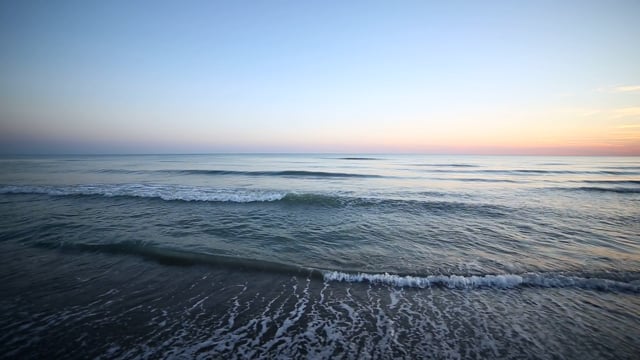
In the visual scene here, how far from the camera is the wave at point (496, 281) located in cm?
570

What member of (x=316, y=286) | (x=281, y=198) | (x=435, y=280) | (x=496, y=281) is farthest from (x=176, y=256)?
(x=281, y=198)

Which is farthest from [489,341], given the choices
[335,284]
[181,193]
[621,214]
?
[181,193]

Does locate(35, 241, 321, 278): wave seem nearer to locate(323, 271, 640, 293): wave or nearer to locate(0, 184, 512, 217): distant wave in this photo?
locate(323, 271, 640, 293): wave

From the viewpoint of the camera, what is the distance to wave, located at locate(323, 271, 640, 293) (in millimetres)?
5699

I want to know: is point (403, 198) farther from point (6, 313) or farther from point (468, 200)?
point (6, 313)

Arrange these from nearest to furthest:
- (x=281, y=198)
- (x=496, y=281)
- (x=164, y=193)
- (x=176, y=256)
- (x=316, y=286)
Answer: (x=316, y=286)
(x=496, y=281)
(x=176, y=256)
(x=281, y=198)
(x=164, y=193)

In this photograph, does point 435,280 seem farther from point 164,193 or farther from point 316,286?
point 164,193

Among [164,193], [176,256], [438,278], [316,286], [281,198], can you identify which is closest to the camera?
[316,286]

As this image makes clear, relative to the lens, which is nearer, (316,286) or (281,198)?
(316,286)

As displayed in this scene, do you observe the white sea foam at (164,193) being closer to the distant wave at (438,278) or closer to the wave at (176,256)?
the wave at (176,256)

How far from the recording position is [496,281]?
19.4ft

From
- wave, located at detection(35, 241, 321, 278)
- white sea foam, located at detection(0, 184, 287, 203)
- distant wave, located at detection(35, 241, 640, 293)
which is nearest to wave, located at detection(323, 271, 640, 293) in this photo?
distant wave, located at detection(35, 241, 640, 293)

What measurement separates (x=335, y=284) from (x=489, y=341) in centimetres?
300

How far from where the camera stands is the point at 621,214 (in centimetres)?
1264
